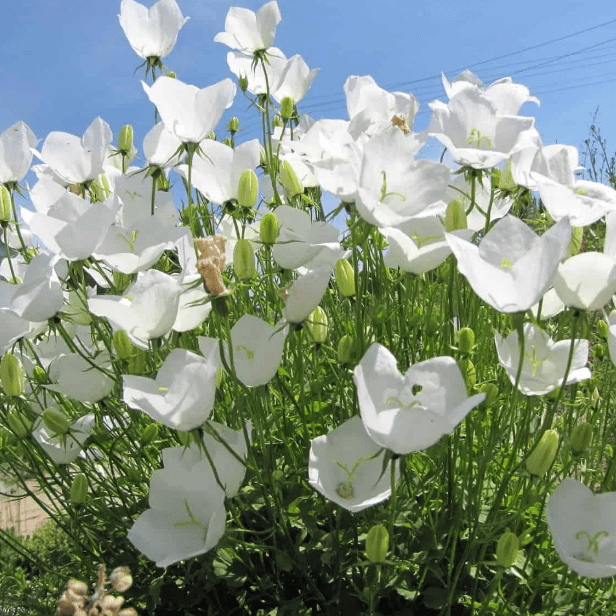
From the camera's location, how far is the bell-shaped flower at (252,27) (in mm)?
1960

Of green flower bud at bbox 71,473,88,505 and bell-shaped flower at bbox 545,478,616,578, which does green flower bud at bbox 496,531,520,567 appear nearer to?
bell-shaped flower at bbox 545,478,616,578

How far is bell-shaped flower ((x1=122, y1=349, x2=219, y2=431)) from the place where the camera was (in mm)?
1079

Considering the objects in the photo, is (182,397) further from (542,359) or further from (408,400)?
(542,359)

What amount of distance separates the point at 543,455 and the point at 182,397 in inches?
23.2

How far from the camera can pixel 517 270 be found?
1079 mm

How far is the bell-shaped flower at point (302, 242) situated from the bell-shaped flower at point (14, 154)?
2.76ft

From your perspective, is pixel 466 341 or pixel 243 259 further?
pixel 466 341

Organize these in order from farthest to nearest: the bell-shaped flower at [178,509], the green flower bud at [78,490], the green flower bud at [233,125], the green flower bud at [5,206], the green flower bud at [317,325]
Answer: the green flower bud at [233,125] → the green flower bud at [5,206] → the green flower bud at [78,490] → the green flower bud at [317,325] → the bell-shaped flower at [178,509]

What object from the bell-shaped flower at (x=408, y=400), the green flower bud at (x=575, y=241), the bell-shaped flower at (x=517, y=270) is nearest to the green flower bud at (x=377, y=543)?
the bell-shaped flower at (x=408, y=400)

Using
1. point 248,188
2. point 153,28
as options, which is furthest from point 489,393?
point 153,28

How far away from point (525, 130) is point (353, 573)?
0.94 metres

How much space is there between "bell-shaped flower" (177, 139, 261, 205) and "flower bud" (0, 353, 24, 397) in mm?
541

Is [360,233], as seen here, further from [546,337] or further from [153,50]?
[153,50]

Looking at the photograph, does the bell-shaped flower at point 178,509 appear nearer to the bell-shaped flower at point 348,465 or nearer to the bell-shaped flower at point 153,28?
the bell-shaped flower at point 348,465
